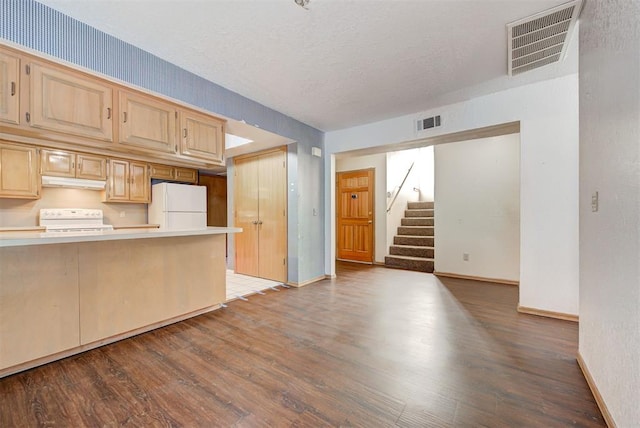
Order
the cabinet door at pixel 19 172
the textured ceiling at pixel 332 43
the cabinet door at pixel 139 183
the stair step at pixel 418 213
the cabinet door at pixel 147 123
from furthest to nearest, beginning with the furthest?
1. the stair step at pixel 418 213
2. the cabinet door at pixel 139 183
3. the cabinet door at pixel 19 172
4. the cabinet door at pixel 147 123
5. the textured ceiling at pixel 332 43

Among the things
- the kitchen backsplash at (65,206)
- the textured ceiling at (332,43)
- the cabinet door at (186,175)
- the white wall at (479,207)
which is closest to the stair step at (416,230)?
the white wall at (479,207)

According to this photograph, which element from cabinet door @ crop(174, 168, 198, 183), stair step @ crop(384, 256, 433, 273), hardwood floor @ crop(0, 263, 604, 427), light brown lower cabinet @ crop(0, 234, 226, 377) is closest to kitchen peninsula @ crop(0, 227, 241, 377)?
light brown lower cabinet @ crop(0, 234, 226, 377)

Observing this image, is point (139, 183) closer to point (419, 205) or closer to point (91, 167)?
point (91, 167)

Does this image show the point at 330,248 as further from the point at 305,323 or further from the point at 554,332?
the point at 554,332

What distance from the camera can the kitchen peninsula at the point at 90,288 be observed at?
1.71 metres

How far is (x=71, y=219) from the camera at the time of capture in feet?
12.3

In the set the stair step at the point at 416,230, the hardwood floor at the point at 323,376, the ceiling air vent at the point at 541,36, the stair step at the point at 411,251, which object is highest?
the ceiling air vent at the point at 541,36

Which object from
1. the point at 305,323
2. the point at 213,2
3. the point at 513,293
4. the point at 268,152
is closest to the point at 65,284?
the point at 305,323

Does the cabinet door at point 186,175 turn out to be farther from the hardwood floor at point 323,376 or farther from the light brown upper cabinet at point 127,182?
the hardwood floor at point 323,376

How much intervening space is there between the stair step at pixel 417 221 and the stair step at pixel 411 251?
73cm

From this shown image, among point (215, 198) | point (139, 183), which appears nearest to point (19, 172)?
point (139, 183)

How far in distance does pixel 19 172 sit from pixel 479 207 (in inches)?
258

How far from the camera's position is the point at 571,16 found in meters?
1.83

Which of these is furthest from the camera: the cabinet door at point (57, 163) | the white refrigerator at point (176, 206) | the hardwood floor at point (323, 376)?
the white refrigerator at point (176, 206)
